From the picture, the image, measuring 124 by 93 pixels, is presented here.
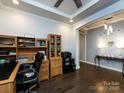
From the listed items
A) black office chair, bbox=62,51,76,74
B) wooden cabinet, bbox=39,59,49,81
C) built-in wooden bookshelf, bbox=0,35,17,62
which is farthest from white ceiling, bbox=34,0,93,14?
wooden cabinet, bbox=39,59,49,81

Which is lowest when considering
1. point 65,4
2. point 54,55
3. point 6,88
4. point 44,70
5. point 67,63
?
point 44,70

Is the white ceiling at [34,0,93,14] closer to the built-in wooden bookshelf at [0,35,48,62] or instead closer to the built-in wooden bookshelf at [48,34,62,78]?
the built-in wooden bookshelf at [48,34,62,78]

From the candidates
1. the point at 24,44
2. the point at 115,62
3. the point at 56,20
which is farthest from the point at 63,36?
the point at 115,62

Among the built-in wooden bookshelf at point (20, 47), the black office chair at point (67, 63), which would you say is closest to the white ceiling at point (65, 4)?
the built-in wooden bookshelf at point (20, 47)

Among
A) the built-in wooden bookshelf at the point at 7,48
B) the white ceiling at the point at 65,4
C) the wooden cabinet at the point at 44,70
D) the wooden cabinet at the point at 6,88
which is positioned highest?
the white ceiling at the point at 65,4

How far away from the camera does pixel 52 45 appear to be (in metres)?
4.02

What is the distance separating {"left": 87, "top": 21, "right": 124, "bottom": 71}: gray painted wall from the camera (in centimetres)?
441

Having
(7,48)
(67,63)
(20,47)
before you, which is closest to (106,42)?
(67,63)

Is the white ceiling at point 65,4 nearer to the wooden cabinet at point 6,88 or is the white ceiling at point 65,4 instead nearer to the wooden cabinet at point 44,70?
the wooden cabinet at point 44,70

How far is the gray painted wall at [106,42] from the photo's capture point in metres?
4.41

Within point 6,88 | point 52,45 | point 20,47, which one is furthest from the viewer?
point 52,45

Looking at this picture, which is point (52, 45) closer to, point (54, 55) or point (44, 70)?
point (54, 55)

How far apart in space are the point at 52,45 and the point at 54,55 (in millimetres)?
484

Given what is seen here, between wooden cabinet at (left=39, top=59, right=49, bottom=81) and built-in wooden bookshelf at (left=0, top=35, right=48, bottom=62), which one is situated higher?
built-in wooden bookshelf at (left=0, top=35, right=48, bottom=62)
